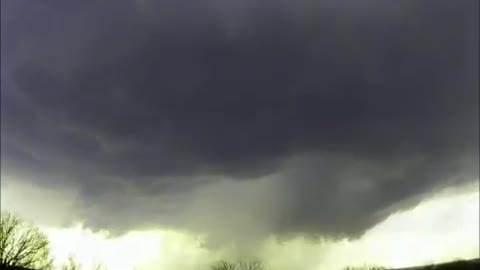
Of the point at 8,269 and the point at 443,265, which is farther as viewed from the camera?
the point at 8,269

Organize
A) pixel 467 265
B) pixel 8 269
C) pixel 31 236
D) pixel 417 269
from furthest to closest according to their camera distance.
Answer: pixel 31 236 → pixel 8 269 → pixel 417 269 → pixel 467 265

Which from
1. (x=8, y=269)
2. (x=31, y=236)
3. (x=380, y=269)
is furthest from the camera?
(x=380, y=269)

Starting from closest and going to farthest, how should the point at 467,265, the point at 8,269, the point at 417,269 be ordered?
the point at 467,265, the point at 417,269, the point at 8,269

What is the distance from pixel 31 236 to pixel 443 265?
9925 cm

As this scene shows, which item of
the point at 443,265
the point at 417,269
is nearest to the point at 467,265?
the point at 443,265

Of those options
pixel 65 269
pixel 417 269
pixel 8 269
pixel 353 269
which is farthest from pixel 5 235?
pixel 353 269

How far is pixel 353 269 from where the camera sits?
198 m

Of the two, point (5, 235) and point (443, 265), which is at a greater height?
point (5, 235)

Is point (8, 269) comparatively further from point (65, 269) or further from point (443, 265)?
point (443, 265)

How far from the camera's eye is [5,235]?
133 m

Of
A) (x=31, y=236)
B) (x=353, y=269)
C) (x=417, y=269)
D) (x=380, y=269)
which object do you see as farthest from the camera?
(x=353, y=269)

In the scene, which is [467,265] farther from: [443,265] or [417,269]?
[417,269]

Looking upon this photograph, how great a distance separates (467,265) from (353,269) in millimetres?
103162

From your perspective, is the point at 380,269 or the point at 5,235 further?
the point at 380,269
